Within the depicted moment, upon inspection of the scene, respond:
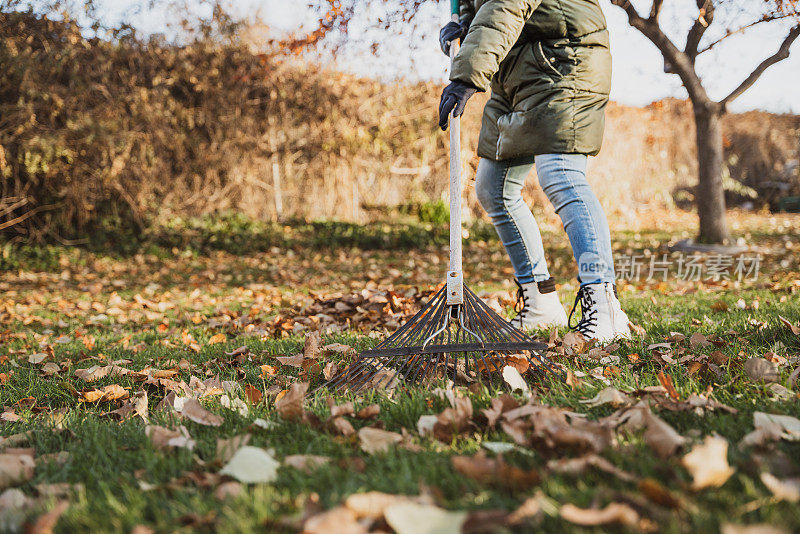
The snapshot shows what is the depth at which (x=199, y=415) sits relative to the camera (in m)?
1.64

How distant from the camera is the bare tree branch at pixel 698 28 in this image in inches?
262

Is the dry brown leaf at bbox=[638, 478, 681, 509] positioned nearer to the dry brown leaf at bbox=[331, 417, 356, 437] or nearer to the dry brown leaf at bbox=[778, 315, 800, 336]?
the dry brown leaf at bbox=[331, 417, 356, 437]

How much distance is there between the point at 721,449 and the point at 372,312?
2529 millimetres

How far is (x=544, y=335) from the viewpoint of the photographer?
256 centimetres

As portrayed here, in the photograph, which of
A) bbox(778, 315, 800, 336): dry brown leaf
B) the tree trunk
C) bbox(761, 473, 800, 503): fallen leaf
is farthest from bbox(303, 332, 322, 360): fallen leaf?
the tree trunk

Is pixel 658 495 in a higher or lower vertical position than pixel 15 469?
higher

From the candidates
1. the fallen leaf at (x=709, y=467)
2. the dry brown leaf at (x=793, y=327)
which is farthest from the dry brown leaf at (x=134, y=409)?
the dry brown leaf at (x=793, y=327)

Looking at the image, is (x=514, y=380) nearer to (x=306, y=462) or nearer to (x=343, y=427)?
(x=343, y=427)

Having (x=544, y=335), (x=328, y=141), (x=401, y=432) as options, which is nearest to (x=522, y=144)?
(x=544, y=335)

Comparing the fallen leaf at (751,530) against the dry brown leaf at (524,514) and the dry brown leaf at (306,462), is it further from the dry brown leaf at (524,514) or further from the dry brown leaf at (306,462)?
the dry brown leaf at (306,462)

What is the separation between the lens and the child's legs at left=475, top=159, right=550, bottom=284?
2771 millimetres

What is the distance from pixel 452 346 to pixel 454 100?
2.97 ft

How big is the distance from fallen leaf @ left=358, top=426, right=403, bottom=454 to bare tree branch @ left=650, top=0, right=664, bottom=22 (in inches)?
284

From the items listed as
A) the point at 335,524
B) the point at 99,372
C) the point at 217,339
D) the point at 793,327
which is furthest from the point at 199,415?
the point at 793,327
